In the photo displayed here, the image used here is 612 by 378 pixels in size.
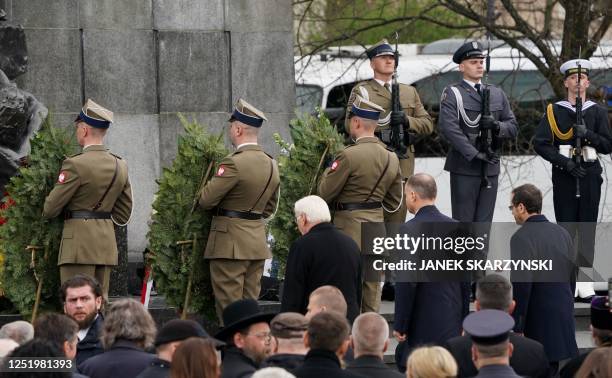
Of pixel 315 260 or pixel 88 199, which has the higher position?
pixel 88 199

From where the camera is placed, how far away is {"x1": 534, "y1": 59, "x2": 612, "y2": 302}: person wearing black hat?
13.8m

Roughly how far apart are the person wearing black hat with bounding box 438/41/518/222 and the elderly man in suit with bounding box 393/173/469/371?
9.12 feet

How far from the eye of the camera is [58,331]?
27.2 ft

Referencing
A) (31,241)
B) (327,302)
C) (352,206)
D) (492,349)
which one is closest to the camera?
(492,349)

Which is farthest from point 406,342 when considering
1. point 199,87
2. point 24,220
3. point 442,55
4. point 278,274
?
point 442,55

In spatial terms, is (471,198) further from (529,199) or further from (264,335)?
(264,335)

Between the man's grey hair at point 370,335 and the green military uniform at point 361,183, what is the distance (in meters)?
3.64

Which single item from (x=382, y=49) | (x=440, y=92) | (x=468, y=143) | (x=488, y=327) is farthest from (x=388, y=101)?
(x=440, y=92)

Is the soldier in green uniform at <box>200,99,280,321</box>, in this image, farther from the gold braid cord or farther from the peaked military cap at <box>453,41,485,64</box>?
the gold braid cord

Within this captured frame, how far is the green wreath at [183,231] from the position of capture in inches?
486

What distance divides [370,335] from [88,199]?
13.1 feet

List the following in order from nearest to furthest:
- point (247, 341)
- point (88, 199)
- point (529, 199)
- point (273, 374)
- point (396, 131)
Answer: point (273, 374) < point (247, 341) < point (529, 199) < point (88, 199) < point (396, 131)

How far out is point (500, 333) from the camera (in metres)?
8.24

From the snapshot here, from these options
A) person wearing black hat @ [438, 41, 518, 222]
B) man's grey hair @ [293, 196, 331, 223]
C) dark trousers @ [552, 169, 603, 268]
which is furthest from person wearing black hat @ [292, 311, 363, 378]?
dark trousers @ [552, 169, 603, 268]
